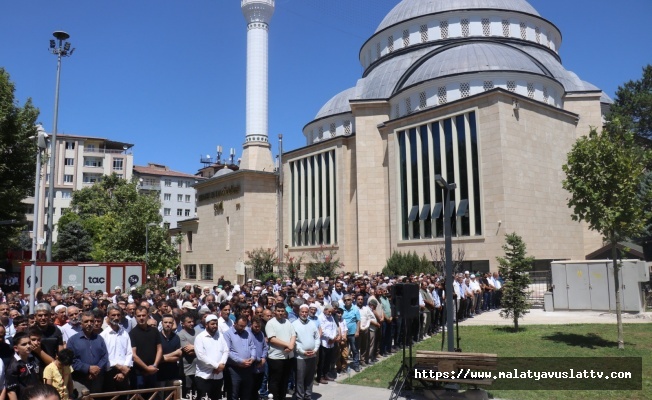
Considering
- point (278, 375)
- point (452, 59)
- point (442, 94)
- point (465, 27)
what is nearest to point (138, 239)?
point (442, 94)

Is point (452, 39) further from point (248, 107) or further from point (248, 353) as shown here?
point (248, 353)

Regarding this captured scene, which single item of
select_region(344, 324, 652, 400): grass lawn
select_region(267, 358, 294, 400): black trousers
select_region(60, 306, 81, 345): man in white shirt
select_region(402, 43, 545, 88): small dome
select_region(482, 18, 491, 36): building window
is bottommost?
select_region(344, 324, 652, 400): grass lawn

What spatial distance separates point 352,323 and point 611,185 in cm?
772

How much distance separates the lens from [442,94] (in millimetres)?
35312

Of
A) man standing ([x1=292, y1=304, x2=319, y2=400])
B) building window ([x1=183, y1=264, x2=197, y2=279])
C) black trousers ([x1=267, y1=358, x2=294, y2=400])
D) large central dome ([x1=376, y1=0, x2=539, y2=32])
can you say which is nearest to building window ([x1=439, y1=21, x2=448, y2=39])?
large central dome ([x1=376, y1=0, x2=539, y2=32])

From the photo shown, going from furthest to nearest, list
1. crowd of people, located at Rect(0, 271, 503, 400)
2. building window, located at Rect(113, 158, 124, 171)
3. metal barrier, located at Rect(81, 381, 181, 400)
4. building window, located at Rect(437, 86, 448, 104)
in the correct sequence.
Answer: building window, located at Rect(113, 158, 124, 171) → building window, located at Rect(437, 86, 448, 104) → metal barrier, located at Rect(81, 381, 181, 400) → crowd of people, located at Rect(0, 271, 503, 400)

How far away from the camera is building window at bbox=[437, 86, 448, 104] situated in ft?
115

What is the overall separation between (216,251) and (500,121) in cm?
3177

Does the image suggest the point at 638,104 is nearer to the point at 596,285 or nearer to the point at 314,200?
the point at 314,200

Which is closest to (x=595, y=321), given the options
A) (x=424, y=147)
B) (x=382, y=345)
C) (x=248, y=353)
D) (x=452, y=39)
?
(x=382, y=345)

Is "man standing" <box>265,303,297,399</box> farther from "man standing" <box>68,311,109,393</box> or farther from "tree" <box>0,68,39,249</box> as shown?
"tree" <box>0,68,39,249</box>

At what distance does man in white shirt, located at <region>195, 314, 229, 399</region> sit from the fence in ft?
57.3

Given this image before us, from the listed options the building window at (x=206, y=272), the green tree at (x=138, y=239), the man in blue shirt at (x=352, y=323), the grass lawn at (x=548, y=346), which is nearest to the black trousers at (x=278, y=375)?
the grass lawn at (x=548, y=346)

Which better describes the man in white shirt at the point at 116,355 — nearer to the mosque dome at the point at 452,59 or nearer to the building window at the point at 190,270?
the mosque dome at the point at 452,59
